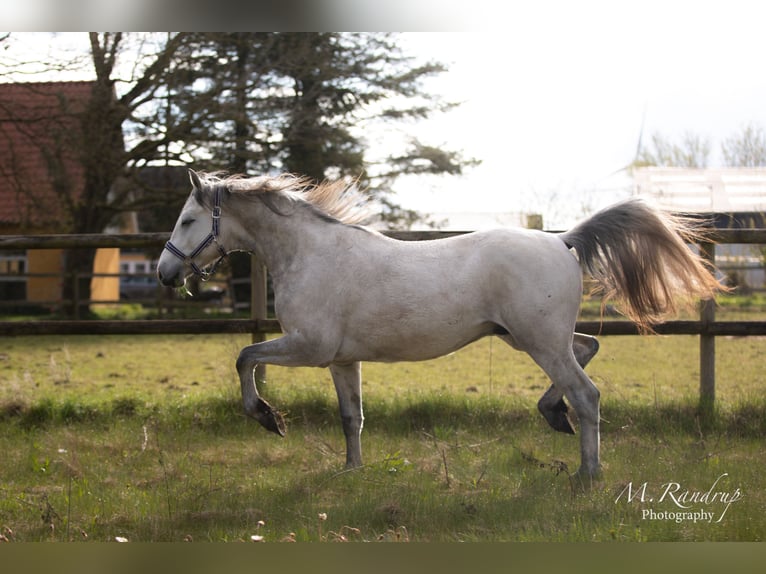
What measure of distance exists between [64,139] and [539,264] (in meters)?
13.1

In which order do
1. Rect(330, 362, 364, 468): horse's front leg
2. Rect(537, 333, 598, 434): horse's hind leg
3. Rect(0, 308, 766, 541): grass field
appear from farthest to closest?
Rect(330, 362, 364, 468): horse's front leg, Rect(537, 333, 598, 434): horse's hind leg, Rect(0, 308, 766, 541): grass field

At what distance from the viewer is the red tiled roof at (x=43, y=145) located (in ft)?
43.9

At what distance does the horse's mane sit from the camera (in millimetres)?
4828

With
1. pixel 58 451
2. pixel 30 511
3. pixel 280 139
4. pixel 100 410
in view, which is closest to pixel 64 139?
pixel 280 139

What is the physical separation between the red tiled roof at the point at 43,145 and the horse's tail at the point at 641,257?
1163cm

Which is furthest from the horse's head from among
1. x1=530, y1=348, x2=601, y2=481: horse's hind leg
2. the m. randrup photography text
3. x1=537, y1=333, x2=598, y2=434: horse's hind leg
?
the m. randrup photography text

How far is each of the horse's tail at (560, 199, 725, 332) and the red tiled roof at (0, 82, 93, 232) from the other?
11634mm

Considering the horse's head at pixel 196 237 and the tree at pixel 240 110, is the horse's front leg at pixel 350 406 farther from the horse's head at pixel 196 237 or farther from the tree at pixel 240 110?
the tree at pixel 240 110

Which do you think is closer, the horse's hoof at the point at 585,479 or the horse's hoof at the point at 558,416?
the horse's hoof at the point at 585,479

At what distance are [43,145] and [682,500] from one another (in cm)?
1432

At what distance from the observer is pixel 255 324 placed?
21.3 ft

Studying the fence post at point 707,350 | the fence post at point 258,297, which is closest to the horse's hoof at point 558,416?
the fence post at point 707,350

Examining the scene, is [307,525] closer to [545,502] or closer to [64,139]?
[545,502]

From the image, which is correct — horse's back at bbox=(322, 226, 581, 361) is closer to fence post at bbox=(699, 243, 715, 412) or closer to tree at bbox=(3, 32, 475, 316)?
fence post at bbox=(699, 243, 715, 412)
